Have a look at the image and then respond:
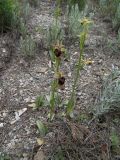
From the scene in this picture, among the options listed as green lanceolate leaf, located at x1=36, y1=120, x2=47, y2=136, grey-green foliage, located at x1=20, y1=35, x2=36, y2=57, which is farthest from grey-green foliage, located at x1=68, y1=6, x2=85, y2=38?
green lanceolate leaf, located at x1=36, y1=120, x2=47, y2=136

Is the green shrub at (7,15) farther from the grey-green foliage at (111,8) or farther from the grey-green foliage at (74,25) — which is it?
the grey-green foliage at (111,8)

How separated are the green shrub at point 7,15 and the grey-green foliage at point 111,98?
5.13ft

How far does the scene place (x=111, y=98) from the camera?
113 inches

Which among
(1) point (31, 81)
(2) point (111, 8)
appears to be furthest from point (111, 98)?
(2) point (111, 8)

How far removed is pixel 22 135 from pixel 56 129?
306 mm

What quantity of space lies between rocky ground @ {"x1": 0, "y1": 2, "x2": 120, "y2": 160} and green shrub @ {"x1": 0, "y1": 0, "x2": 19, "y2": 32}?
0.14 meters

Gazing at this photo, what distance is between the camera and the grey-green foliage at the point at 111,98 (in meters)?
2.85

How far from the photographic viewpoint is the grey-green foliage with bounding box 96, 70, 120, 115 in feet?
9.36

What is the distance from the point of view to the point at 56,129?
9.13 ft

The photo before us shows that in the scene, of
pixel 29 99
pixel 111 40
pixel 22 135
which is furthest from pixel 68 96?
pixel 111 40

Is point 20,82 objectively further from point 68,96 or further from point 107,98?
point 107,98

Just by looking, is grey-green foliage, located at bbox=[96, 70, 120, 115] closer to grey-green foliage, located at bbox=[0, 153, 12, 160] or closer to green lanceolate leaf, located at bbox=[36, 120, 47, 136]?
green lanceolate leaf, located at bbox=[36, 120, 47, 136]

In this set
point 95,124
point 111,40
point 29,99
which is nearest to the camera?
point 95,124

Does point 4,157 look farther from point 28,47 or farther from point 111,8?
point 111,8
